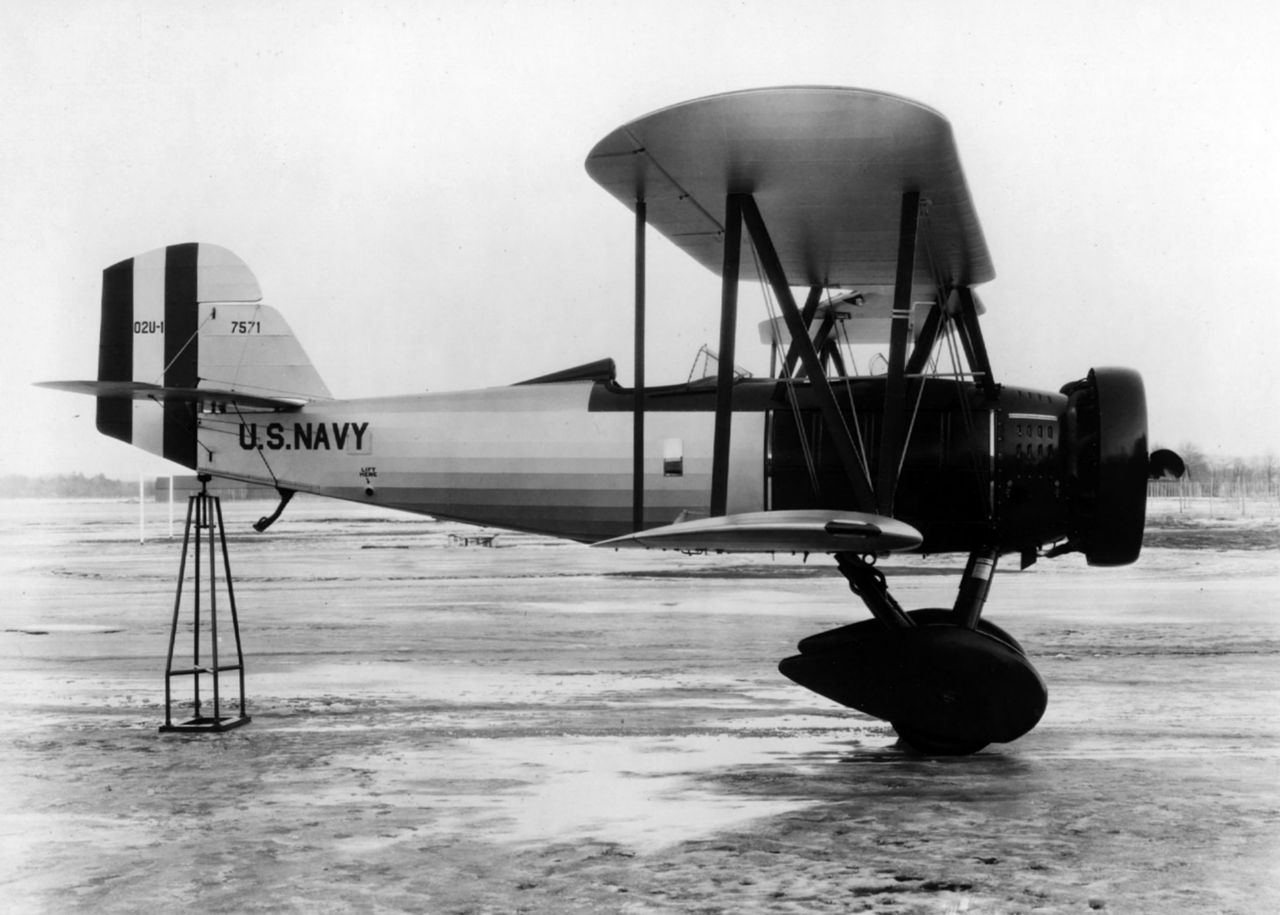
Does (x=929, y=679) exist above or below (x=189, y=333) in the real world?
below

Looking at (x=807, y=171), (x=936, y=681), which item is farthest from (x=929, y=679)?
(x=807, y=171)

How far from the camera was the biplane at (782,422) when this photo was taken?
237 inches

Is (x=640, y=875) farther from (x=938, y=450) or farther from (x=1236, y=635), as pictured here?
(x=1236, y=635)

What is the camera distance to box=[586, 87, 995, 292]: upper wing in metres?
5.53

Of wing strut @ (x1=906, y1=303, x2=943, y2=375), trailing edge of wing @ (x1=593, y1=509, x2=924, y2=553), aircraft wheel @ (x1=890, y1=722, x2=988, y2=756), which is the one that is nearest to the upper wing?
wing strut @ (x1=906, y1=303, x2=943, y2=375)

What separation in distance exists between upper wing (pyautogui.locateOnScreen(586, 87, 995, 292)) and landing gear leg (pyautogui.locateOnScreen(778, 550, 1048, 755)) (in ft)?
8.57

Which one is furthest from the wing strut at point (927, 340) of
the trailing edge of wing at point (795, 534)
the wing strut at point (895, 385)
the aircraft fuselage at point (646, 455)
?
the trailing edge of wing at point (795, 534)

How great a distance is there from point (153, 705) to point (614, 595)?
8.80m

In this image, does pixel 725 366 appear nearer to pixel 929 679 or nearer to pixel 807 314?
pixel 929 679

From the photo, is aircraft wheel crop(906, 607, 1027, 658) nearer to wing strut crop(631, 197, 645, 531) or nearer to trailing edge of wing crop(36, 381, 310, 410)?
wing strut crop(631, 197, 645, 531)

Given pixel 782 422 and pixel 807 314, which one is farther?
pixel 807 314

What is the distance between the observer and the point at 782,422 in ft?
23.8

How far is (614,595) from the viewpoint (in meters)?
16.4

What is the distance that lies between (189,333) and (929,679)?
663 centimetres
